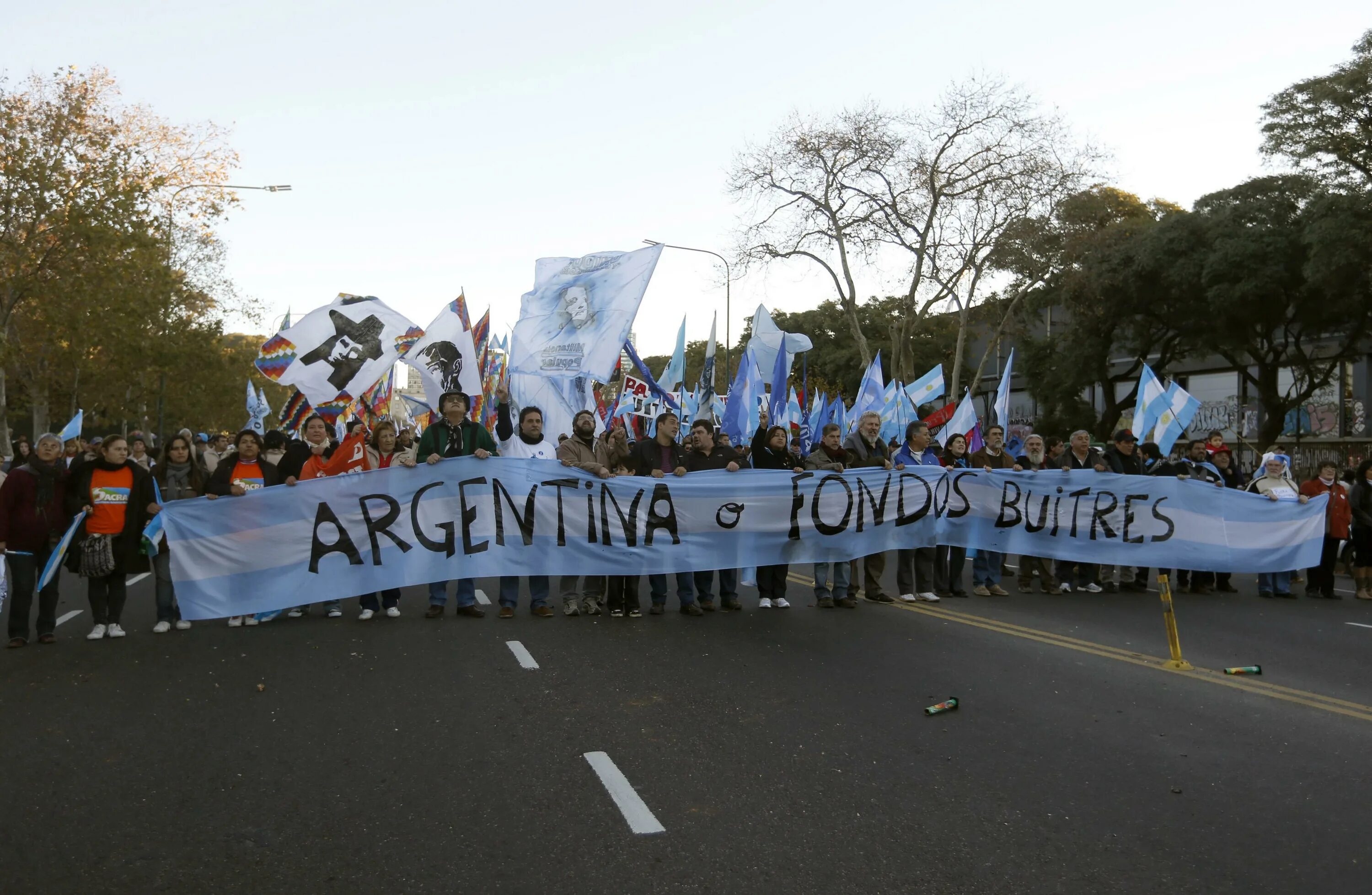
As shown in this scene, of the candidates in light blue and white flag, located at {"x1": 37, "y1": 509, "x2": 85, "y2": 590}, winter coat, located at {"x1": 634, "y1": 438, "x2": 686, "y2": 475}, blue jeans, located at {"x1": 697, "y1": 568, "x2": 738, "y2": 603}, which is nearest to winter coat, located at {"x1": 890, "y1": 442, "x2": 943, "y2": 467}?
blue jeans, located at {"x1": 697, "y1": 568, "x2": 738, "y2": 603}

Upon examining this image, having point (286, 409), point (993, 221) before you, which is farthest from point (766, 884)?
point (993, 221)

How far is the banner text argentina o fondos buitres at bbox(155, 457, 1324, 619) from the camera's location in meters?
9.99

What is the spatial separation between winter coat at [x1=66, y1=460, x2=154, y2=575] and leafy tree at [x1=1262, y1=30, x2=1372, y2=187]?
96.0 ft

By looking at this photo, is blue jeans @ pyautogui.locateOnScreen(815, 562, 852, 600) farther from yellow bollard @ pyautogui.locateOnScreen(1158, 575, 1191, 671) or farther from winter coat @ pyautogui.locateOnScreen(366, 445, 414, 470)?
winter coat @ pyautogui.locateOnScreen(366, 445, 414, 470)

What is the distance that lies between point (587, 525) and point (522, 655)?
2.26 m

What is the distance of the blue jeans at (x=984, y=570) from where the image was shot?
12461 mm

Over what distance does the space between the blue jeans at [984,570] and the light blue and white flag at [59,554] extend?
27.3 ft

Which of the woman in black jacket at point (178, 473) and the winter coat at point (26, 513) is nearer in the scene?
the winter coat at point (26, 513)

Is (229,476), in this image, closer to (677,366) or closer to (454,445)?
(454,445)

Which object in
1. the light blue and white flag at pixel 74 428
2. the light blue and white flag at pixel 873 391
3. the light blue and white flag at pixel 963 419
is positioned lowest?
the light blue and white flag at pixel 74 428

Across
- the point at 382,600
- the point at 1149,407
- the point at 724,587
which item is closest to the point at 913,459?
the point at 724,587

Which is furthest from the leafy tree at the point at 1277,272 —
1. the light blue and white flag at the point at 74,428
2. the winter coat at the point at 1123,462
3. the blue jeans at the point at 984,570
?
the light blue and white flag at the point at 74,428

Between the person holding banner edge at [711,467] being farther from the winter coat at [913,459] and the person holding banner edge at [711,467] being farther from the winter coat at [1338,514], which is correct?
the winter coat at [1338,514]

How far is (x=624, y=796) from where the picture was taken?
525cm
